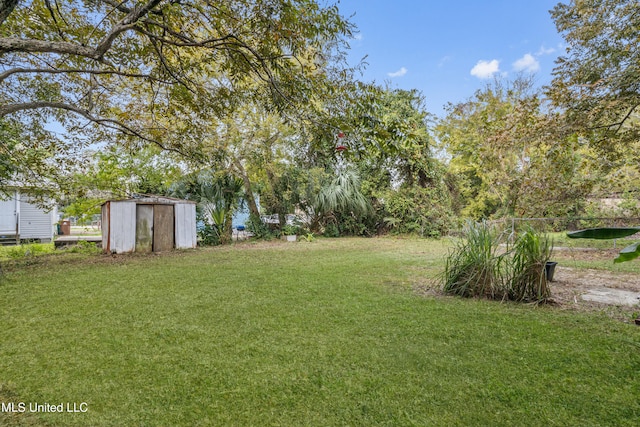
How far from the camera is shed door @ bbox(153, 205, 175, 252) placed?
8836 mm

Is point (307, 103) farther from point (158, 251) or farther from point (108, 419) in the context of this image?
point (158, 251)

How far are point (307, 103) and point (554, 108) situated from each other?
5.59 metres

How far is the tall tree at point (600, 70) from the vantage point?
216 inches

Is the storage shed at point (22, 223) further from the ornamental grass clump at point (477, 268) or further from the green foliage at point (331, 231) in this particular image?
the ornamental grass clump at point (477, 268)

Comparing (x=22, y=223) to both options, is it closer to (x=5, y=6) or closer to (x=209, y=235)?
(x=209, y=235)

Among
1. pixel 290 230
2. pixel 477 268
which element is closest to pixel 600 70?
pixel 477 268

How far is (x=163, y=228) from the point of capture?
8.98 metres

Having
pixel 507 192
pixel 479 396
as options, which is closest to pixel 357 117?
pixel 479 396

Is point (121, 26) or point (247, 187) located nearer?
point (121, 26)

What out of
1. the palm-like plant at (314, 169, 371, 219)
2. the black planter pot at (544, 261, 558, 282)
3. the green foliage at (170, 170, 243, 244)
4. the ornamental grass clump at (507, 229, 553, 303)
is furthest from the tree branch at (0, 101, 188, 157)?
the black planter pot at (544, 261, 558, 282)

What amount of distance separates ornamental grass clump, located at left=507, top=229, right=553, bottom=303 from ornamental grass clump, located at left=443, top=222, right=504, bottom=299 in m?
0.17

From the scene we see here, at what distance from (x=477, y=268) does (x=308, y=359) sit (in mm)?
2707

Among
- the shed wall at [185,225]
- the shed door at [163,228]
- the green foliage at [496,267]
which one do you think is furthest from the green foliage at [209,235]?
the green foliage at [496,267]

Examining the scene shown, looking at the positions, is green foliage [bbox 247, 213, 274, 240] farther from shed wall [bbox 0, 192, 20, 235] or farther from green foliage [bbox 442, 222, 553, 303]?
shed wall [bbox 0, 192, 20, 235]
